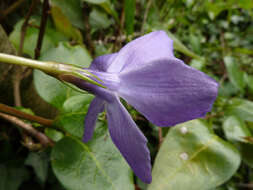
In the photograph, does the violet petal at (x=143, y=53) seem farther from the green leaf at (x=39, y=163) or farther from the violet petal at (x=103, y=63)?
the green leaf at (x=39, y=163)

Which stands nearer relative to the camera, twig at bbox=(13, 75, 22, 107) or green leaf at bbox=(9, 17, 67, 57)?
twig at bbox=(13, 75, 22, 107)

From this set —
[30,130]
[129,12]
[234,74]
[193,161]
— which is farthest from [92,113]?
[234,74]

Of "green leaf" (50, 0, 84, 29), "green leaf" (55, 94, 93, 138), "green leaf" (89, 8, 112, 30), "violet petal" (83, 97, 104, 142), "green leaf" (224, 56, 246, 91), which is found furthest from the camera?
"green leaf" (224, 56, 246, 91)

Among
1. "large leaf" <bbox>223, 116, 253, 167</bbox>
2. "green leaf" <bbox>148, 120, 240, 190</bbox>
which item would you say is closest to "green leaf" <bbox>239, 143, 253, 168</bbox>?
"large leaf" <bbox>223, 116, 253, 167</bbox>

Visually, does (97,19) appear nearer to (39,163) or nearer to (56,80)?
(56,80)

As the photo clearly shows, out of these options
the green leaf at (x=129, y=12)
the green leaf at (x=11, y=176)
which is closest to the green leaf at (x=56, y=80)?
the green leaf at (x=129, y=12)

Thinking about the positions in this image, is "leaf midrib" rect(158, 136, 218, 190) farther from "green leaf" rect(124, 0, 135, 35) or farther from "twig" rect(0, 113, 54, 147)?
"green leaf" rect(124, 0, 135, 35)
